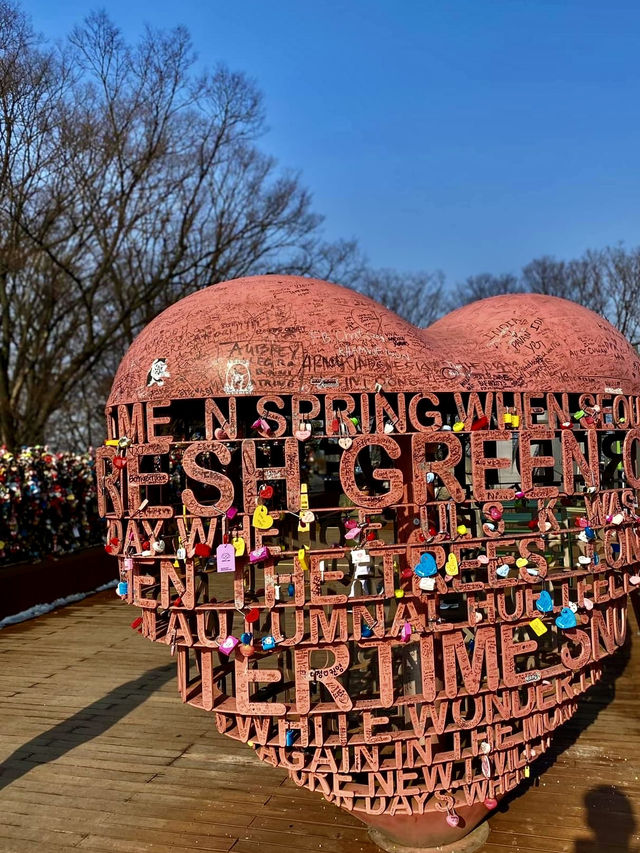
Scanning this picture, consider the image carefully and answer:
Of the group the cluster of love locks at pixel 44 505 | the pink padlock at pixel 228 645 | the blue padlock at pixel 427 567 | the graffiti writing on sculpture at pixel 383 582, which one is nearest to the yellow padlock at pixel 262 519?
the graffiti writing on sculpture at pixel 383 582

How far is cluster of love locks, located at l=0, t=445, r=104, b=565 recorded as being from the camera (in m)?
10.1

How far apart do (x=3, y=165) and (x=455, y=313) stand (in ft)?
34.5

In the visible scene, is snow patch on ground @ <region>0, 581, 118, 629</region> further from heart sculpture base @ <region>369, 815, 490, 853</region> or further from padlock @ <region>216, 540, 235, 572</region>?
padlock @ <region>216, 540, 235, 572</region>

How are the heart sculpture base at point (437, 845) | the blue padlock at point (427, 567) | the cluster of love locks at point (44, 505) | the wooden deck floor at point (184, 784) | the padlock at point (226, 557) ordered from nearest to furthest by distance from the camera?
the padlock at point (226, 557) → the blue padlock at point (427, 567) → the heart sculpture base at point (437, 845) → the wooden deck floor at point (184, 784) → the cluster of love locks at point (44, 505)

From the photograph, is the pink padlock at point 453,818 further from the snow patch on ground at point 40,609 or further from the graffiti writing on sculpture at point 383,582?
the snow patch on ground at point 40,609

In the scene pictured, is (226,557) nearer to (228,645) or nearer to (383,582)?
(228,645)

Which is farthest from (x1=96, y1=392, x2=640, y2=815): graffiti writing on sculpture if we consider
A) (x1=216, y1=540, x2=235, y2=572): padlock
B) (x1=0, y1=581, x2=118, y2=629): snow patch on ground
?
(x1=0, y1=581, x2=118, y2=629): snow patch on ground

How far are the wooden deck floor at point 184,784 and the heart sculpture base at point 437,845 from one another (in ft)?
0.23

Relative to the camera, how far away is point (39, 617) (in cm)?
1013

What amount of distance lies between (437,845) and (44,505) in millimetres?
8675

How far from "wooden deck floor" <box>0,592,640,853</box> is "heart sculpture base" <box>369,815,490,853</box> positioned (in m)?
0.07

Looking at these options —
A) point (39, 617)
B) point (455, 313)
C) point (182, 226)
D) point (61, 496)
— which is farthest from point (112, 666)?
point (182, 226)

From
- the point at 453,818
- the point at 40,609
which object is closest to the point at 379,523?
the point at 453,818

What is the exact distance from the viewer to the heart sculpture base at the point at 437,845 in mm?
3801
